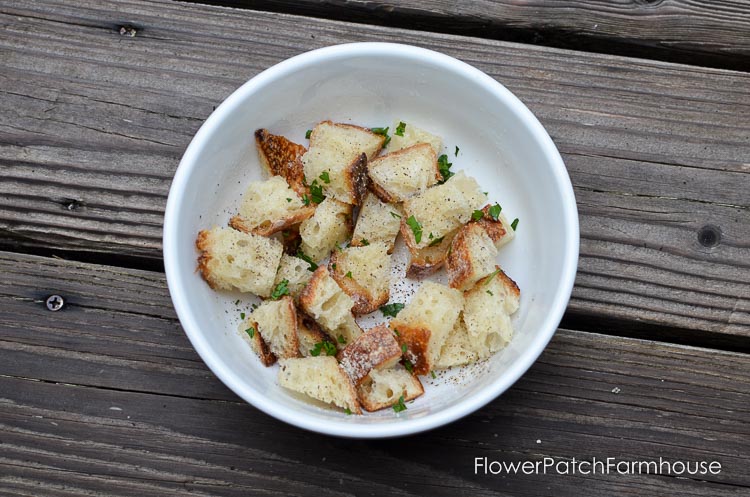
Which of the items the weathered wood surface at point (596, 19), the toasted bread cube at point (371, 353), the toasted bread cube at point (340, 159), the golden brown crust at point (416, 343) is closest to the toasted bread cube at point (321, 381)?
the toasted bread cube at point (371, 353)

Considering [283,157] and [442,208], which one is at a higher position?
[442,208]

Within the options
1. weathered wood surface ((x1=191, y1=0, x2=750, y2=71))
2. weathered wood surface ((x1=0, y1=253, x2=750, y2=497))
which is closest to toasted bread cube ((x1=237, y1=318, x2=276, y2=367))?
weathered wood surface ((x1=0, y1=253, x2=750, y2=497))

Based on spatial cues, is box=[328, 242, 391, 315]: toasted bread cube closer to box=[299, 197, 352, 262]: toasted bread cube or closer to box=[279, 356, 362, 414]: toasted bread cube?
box=[299, 197, 352, 262]: toasted bread cube

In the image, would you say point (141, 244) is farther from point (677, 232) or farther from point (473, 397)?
point (677, 232)

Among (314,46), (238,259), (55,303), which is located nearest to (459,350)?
(238,259)

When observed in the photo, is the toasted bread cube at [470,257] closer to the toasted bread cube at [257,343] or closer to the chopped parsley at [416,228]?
the chopped parsley at [416,228]

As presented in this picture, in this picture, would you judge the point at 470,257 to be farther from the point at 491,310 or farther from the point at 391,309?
the point at 391,309
